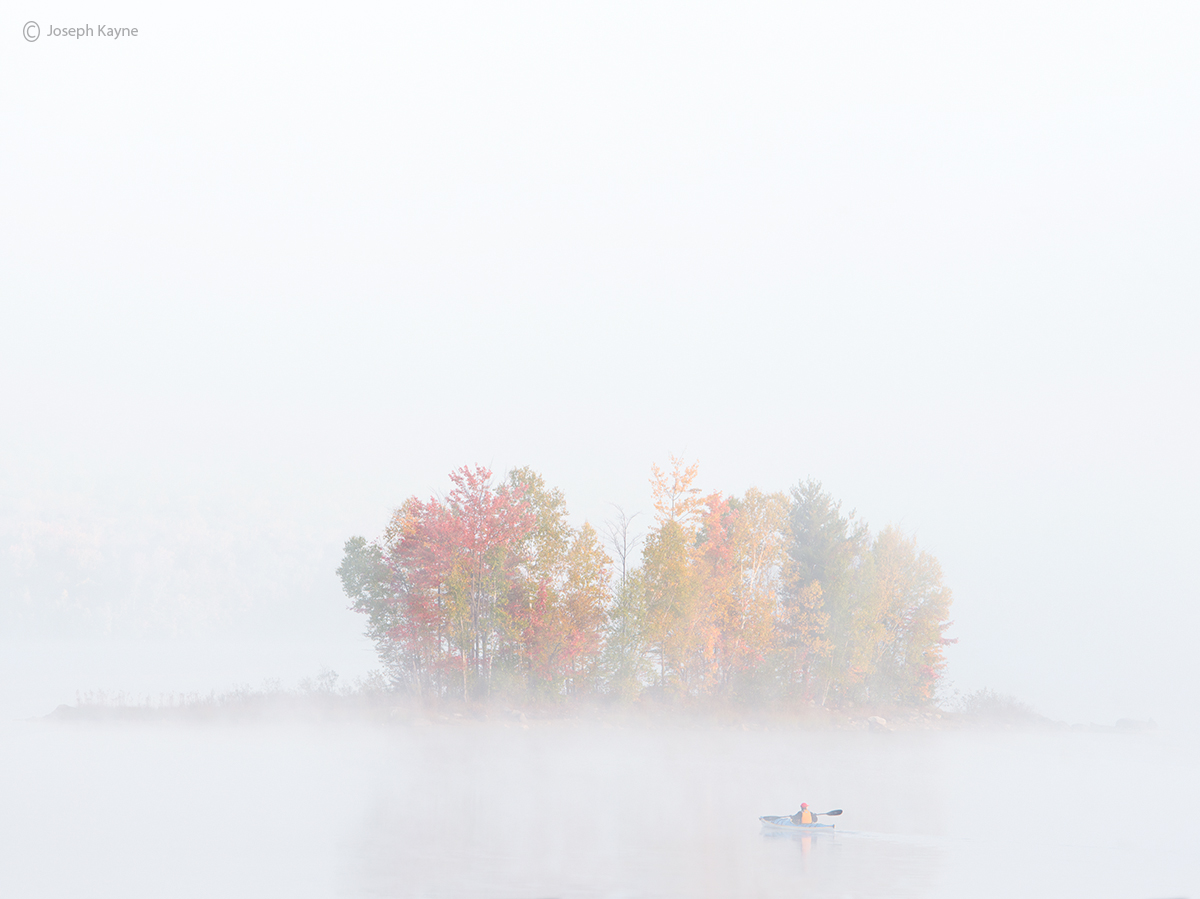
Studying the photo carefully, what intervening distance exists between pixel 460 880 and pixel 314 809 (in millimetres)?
8415

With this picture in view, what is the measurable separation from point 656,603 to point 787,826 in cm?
2682

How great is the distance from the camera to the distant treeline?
46.4 metres

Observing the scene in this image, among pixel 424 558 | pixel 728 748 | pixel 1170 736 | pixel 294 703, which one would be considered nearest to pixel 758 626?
pixel 728 748

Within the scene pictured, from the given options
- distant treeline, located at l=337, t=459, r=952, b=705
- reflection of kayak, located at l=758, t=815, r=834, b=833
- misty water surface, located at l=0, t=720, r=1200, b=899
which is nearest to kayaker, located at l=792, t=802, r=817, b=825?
reflection of kayak, located at l=758, t=815, r=834, b=833

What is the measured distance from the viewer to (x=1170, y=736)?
63.0 meters

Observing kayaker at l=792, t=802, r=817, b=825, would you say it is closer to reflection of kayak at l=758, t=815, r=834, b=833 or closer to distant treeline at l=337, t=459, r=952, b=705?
reflection of kayak at l=758, t=815, r=834, b=833

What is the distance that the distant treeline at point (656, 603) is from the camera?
1828 inches

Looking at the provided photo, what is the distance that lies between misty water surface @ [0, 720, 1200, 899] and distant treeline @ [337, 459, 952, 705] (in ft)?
16.9

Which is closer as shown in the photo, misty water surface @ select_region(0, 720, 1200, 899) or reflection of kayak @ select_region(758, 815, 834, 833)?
misty water surface @ select_region(0, 720, 1200, 899)

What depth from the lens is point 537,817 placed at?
2470 centimetres

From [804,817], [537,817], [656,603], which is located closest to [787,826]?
[804,817]

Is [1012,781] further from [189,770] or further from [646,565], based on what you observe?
[189,770]

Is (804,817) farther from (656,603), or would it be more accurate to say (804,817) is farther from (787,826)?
(656,603)

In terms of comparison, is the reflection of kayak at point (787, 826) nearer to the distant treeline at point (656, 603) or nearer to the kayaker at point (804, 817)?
the kayaker at point (804, 817)
